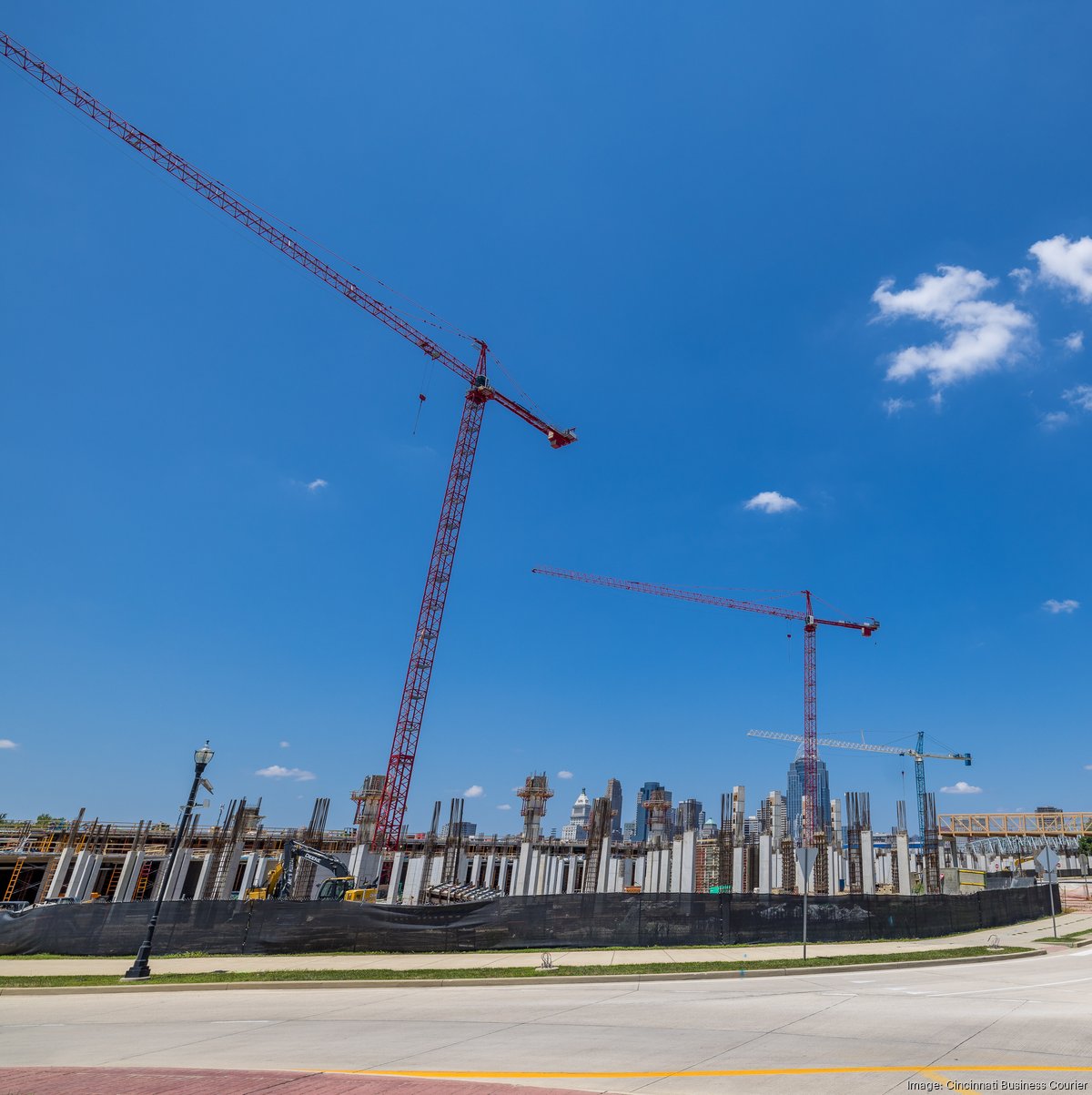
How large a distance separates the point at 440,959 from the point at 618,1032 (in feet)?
36.6

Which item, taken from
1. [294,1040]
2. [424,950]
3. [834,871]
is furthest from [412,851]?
[294,1040]

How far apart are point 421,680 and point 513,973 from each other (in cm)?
5681

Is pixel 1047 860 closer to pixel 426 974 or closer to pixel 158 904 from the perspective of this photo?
pixel 426 974

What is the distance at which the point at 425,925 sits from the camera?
21.8 meters

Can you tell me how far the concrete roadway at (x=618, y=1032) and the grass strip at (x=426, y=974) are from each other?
568mm

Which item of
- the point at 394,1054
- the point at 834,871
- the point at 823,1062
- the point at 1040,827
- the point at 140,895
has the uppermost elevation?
the point at 1040,827

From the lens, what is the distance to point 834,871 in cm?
4941

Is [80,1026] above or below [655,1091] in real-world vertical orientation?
below

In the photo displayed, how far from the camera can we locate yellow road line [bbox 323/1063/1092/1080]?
26.5 feet

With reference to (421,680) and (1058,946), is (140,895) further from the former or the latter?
(1058,946)

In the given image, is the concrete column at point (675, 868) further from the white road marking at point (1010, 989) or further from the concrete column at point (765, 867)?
the white road marking at point (1010, 989)

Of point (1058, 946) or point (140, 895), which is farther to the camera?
point (140, 895)

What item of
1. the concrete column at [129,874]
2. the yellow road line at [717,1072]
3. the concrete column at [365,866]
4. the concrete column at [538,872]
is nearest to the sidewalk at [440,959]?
the yellow road line at [717,1072]

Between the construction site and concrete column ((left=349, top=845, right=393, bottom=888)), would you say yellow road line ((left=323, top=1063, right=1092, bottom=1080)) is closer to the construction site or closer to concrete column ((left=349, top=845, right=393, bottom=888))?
the construction site
